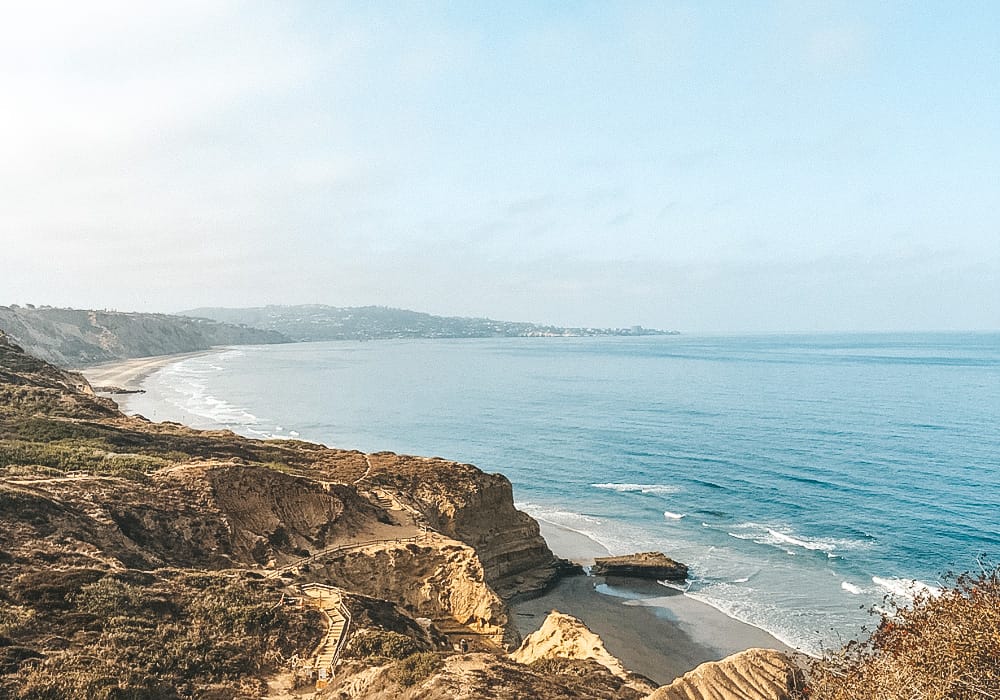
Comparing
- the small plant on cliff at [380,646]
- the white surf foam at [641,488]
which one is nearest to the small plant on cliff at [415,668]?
the small plant on cliff at [380,646]

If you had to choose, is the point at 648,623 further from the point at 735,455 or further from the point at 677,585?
the point at 735,455

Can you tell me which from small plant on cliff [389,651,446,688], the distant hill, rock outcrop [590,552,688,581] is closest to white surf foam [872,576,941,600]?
rock outcrop [590,552,688,581]

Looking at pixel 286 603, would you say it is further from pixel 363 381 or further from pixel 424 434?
pixel 363 381

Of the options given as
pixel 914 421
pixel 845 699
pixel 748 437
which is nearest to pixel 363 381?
pixel 748 437

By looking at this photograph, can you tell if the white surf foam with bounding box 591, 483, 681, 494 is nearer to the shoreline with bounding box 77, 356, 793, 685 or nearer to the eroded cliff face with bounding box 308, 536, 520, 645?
the shoreline with bounding box 77, 356, 793, 685

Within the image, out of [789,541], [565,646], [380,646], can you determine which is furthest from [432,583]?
[789,541]

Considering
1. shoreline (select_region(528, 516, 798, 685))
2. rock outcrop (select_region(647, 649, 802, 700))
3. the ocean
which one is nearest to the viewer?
rock outcrop (select_region(647, 649, 802, 700))
